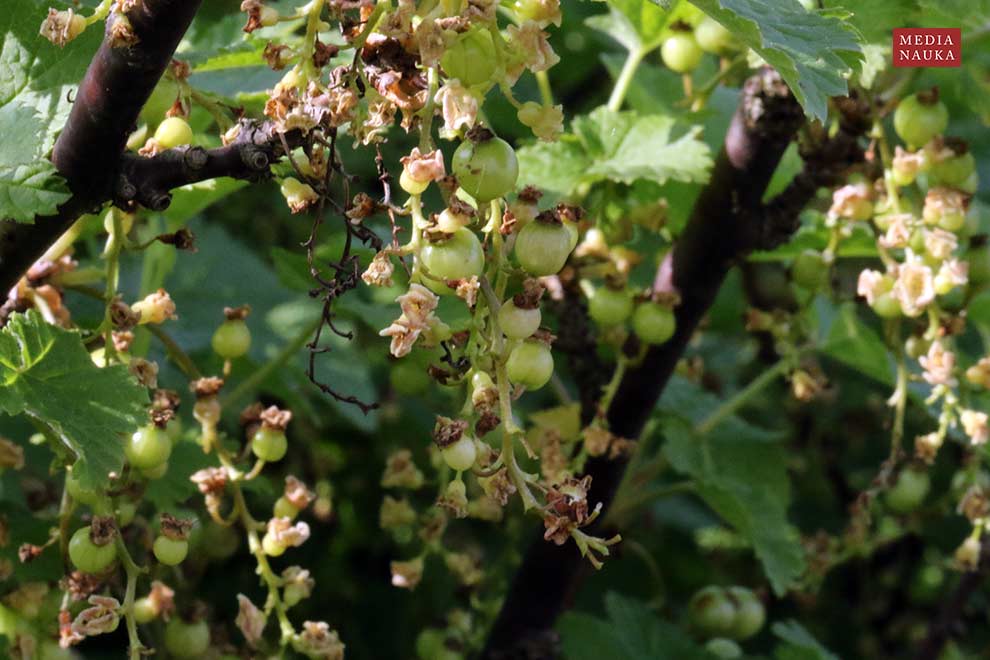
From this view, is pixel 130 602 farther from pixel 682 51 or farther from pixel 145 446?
pixel 682 51

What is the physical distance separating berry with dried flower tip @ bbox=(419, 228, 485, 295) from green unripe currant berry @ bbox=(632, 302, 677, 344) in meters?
0.60

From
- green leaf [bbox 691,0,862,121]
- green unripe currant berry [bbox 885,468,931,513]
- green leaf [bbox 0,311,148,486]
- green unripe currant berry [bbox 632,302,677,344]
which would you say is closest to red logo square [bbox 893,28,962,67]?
green unripe currant berry [bbox 632,302,677,344]

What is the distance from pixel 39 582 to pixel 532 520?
0.94 metres

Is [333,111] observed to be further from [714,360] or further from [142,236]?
[714,360]

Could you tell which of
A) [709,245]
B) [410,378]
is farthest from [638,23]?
[410,378]

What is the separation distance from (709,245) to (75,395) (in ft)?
2.51

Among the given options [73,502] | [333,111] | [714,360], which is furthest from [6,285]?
[714,360]

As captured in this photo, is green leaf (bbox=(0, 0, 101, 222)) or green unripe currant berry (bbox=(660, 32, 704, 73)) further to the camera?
green unripe currant berry (bbox=(660, 32, 704, 73))

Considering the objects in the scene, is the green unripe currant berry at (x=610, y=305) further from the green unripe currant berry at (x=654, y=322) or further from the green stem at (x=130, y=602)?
the green stem at (x=130, y=602)

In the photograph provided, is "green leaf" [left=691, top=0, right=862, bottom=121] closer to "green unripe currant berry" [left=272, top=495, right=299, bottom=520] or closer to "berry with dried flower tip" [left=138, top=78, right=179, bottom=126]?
"berry with dried flower tip" [left=138, top=78, right=179, bottom=126]

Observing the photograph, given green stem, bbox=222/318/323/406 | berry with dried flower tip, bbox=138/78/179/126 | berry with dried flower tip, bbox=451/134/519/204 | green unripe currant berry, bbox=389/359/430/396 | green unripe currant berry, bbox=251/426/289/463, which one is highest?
berry with dried flower tip, bbox=451/134/519/204

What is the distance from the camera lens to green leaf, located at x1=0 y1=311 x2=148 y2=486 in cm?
95

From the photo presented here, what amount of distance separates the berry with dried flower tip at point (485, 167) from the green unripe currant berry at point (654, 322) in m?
0.61

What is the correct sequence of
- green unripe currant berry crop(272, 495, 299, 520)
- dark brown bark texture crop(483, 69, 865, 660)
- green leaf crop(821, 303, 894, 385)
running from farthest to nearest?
green leaf crop(821, 303, 894, 385), dark brown bark texture crop(483, 69, 865, 660), green unripe currant berry crop(272, 495, 299, 520)
